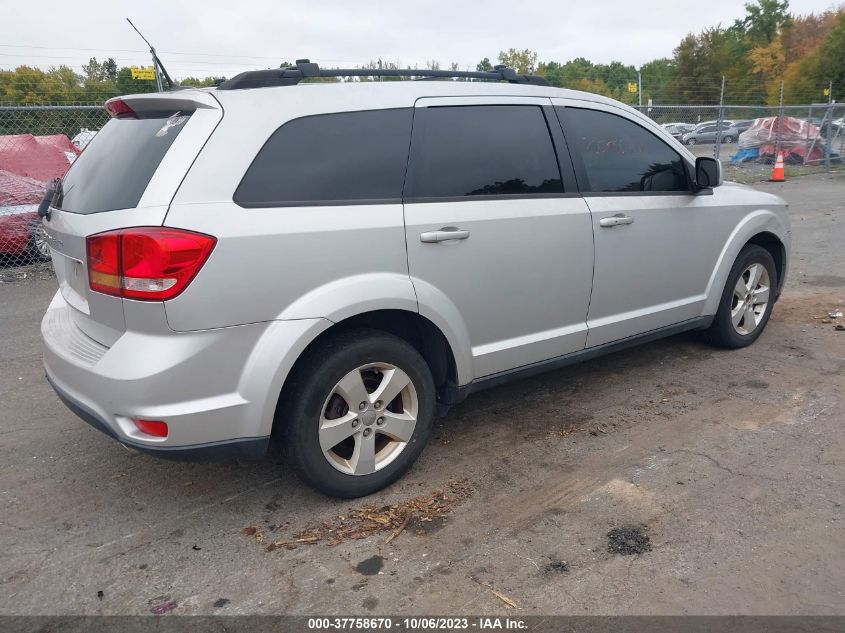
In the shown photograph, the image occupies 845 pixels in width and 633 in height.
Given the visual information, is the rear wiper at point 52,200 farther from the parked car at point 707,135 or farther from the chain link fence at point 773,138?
the parked car at point 707,135

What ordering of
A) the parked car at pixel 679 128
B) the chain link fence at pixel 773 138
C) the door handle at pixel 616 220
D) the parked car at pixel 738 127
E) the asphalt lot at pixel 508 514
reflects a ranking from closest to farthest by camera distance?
the asphalt lot at pixel 508 514 → the door handle at pixel 616 220 → the parked car at pixel 679 128 → the chain link fence at pixel 773 138 → the parked car at pixel 738 127

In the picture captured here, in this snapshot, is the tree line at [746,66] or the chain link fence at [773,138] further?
the tree line at [746,66]

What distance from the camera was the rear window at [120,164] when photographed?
9.29ft

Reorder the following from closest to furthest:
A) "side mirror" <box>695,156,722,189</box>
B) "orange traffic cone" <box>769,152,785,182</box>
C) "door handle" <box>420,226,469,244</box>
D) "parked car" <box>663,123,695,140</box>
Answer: "door handle" <box>420,226,469,244</box> < "side mirror" <box>695,156,722,189</box> < "orange traffic cone" <box>769,152,785,182</box> < "parked car" <box>663,123,695,140</box>

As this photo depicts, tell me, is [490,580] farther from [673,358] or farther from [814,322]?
[814,322]

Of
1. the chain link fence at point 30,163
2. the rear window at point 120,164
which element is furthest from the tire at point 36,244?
the rear window at point 120,164

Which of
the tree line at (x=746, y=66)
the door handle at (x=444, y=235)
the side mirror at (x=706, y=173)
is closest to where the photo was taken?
the door handle at (x=444, y=235)

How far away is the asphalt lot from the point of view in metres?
2.58

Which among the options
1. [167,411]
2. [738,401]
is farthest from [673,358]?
[167,411]

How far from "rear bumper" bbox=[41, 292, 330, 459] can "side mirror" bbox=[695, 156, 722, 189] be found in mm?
2843

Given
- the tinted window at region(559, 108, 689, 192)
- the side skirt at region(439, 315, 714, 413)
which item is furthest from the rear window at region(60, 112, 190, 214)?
the tinted window at region(559, 108, 689, 192)

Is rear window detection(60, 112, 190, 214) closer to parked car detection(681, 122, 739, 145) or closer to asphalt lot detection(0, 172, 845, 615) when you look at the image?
asphalt lot detection(0, 172, 845, 615)

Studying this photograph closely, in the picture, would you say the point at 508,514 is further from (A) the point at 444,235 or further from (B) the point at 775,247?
(B) the point at 775,247

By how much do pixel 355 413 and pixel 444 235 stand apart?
3.00 ft
